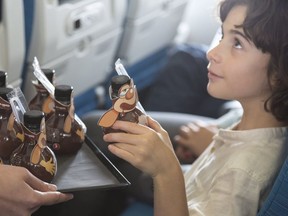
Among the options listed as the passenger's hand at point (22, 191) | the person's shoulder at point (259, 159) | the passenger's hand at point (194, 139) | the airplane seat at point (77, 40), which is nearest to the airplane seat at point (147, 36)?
the airplane seat at point (77, 40)

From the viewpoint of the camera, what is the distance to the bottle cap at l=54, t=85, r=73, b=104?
3.72 ft

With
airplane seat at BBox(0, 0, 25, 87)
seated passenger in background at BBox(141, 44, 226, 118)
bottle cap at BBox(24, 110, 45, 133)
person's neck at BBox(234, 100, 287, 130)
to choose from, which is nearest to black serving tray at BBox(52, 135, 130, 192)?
bottle cap at BBox(24, 110, 45, 133)

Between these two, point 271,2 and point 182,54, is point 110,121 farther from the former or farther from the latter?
point 182,54

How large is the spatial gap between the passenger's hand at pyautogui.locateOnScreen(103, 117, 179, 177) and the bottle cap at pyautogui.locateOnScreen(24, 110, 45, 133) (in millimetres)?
127

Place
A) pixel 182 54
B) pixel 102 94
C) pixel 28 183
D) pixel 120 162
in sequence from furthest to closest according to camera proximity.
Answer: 1. pixel 182 54
2. pixel 102 94
3. pixel 120 162
4. pixel 28 183

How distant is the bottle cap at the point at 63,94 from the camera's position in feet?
3.72

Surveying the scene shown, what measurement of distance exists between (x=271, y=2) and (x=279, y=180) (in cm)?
37

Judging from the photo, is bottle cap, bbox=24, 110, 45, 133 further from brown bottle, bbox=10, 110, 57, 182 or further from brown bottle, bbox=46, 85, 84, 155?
brown bottle, bbox=46, 85, 84, 155

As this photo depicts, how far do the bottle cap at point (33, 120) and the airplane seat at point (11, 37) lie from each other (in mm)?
562

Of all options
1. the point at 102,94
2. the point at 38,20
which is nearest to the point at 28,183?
the point at 38,20

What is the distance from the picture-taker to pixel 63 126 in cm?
117

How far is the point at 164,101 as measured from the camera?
257cm

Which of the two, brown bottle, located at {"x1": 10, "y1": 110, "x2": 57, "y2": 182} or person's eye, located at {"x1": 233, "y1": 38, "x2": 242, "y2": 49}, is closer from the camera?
brown bottle, located at {"x1": 10, "y1": 110, "x2": 57, "y2": 182}

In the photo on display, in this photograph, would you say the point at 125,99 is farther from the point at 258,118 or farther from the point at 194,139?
the point at 194,139
